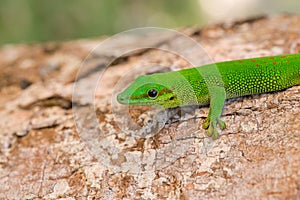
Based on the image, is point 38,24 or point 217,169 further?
point 38,24

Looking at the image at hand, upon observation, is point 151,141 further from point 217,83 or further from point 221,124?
point 217,83

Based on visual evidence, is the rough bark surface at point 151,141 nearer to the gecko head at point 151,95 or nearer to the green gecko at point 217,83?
the green gecko at point 217,83

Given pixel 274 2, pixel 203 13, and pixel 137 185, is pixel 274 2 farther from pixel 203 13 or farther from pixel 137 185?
pixel 137 185

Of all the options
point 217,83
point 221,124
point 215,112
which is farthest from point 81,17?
point 221,124

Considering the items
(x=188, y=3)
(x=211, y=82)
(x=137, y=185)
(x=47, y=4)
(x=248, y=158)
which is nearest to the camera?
(x=248, y=158)

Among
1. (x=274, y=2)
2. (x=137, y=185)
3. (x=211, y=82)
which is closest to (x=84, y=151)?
(x=137, y=185)
